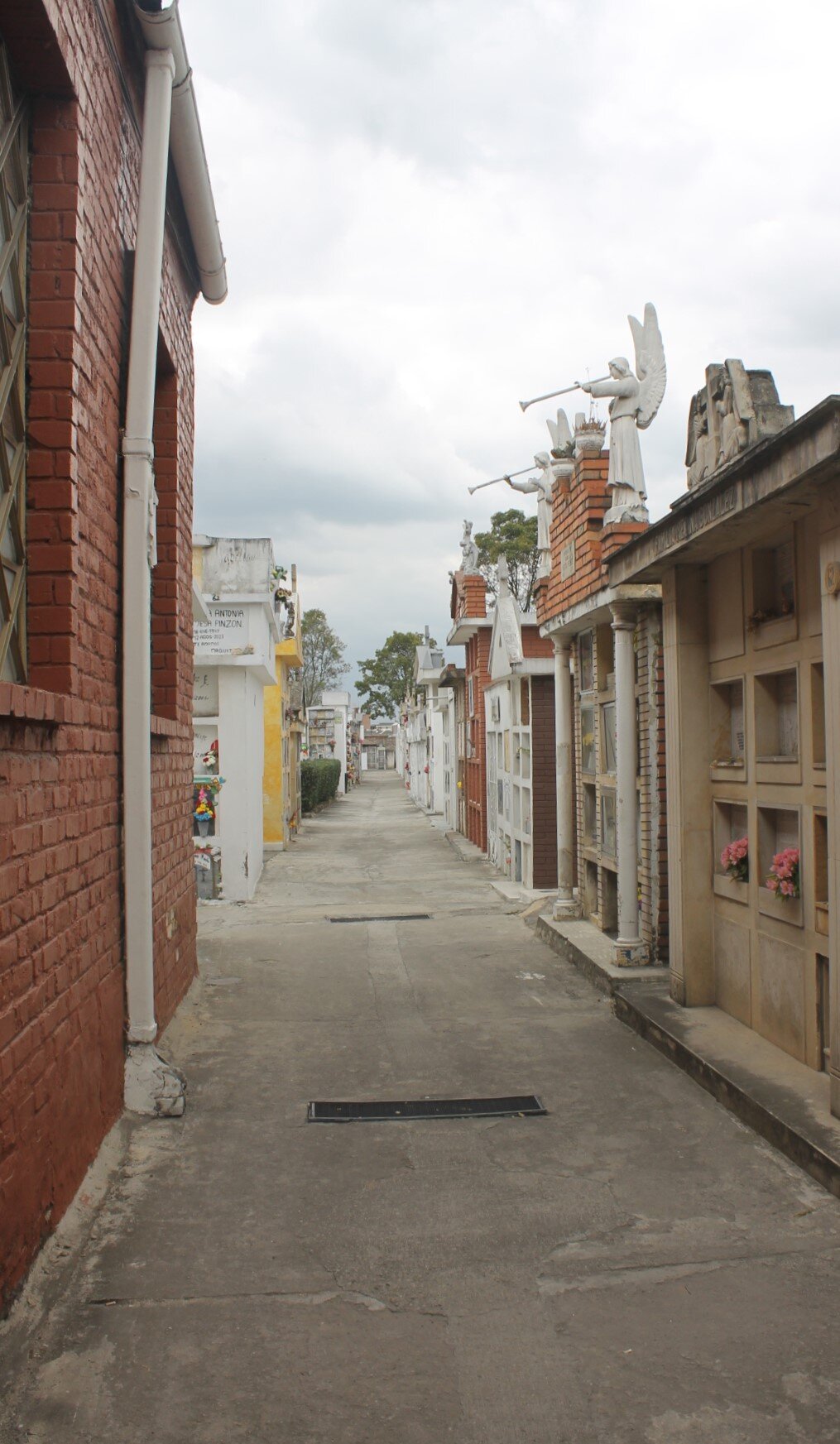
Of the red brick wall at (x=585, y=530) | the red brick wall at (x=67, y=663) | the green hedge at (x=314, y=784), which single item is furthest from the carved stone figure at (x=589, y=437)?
the green hedge at (x=314, y=784)

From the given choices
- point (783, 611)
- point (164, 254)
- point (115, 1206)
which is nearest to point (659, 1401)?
point (115, 1206)

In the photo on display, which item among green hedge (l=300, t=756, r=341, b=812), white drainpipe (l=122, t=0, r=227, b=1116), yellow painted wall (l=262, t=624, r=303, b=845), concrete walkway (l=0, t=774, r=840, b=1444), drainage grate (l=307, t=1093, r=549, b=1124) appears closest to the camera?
concrete walkway (l=0, t=774, r=840, b=1444)

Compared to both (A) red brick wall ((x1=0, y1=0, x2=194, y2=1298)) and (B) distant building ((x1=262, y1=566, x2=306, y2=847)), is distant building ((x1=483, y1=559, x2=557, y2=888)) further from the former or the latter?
(A) red brick wall ((x1=0, y1=0, x2=194, y2=1298))

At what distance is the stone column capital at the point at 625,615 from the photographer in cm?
757

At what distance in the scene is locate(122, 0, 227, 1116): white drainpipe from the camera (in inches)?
183

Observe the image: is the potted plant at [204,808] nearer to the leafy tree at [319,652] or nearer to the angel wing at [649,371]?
the angel wing at [649,371]

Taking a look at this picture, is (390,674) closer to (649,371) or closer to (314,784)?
(314,784)

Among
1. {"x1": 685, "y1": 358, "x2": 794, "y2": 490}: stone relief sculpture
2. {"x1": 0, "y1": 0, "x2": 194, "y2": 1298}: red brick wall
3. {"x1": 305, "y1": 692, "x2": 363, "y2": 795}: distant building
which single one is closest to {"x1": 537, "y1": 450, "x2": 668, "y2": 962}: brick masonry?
{"x1": 685, "y1": 358, "x2": 794, "y2": 490}: stone relief sculpture

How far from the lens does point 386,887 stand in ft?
46.6

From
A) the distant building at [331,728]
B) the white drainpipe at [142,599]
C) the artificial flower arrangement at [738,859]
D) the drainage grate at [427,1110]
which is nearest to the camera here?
the white drainpipe at [142,599]

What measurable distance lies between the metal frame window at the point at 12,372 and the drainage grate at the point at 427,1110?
8.14 feet

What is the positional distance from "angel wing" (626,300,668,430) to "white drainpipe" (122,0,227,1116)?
161 inches

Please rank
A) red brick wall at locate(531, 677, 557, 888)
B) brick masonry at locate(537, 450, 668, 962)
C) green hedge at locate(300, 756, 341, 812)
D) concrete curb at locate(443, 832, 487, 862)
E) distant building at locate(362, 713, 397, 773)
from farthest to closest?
1. distant building at locate(362, 713, 397, 773)
2. green hedge at locate(300, 756, 341, 812)
3. concrete curb at locate(443, 832, 487, 862)
4. red brick wall at locate(531, 677, 557, 888)
5. brick masonry at locate(537, 450, 668, 962)

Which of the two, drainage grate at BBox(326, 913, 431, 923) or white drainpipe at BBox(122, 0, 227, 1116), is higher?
white drainpipe at BBox(122, 0, 227, 1116)
